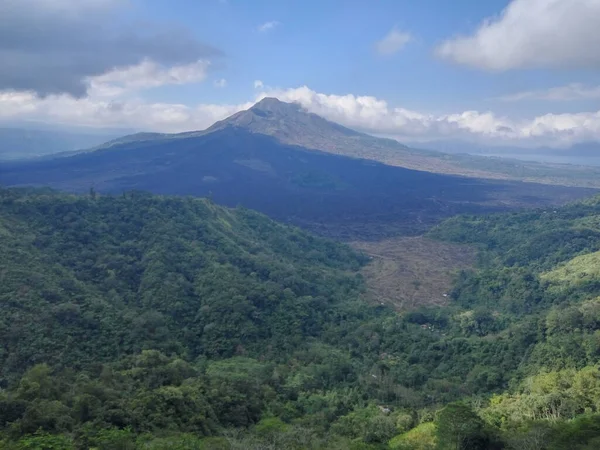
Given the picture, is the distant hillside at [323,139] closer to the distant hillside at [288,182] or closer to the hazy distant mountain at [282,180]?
the hazy distant mountain at [282,180]

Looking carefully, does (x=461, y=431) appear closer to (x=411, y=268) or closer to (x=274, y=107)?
(x=411, y=268)

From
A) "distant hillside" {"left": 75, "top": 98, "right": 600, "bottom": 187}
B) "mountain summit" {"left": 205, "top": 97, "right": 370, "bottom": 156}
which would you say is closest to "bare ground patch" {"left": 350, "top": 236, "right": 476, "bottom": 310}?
"distant hillside" {"left": 75, "top": 98, "right": 600, "bottom": 187}

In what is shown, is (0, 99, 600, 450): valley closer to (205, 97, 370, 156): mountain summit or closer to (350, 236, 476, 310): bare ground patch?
(350, 236, 476, 310): bare ground patch

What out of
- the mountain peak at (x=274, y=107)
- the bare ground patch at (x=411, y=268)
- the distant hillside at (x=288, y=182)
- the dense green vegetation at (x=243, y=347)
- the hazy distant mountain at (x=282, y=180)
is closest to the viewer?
the dense green vegetation at (x=243, y=347)

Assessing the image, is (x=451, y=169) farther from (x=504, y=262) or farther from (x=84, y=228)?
(x=84, y=228)

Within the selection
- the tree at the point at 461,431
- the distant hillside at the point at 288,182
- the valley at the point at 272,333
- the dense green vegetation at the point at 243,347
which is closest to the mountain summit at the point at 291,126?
the distant hillside at the point at 288,182

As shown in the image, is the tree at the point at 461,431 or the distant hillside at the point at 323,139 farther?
the distant hillside at the point at 323,139

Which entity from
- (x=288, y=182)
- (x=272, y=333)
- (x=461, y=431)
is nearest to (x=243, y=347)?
(x=272, y=333)
